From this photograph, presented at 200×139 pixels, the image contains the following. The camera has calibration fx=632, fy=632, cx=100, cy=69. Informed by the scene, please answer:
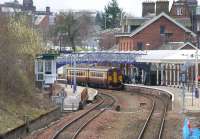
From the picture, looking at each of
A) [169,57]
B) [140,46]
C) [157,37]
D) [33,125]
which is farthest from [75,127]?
[140,46]

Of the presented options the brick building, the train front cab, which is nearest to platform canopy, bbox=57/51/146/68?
the train front cab

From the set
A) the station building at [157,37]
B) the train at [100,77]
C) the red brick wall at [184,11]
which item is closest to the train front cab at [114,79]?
the train at [100,77]

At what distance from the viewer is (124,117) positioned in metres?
37.2

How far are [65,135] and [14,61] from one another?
10343 mm

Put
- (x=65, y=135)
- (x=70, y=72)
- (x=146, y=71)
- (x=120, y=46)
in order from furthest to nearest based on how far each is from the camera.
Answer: (x=120, y=46), (x=70, y=72), (x=146, y=71), (x=65, y=135)

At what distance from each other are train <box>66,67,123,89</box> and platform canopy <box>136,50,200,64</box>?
3494 millimetres

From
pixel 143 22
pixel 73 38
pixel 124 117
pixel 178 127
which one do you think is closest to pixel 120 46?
pixel 143 22

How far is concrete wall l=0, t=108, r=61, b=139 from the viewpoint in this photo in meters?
26.1

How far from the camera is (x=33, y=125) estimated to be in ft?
100

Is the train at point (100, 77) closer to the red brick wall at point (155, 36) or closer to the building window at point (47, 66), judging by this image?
the red brick wall at point (155, 36)

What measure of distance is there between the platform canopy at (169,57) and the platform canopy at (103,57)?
1.19 m

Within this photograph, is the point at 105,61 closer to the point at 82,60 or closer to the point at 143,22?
the point at 82,60

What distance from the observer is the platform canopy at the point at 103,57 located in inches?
2889

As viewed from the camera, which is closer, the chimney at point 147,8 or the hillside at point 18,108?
the hillside at point 18,108
